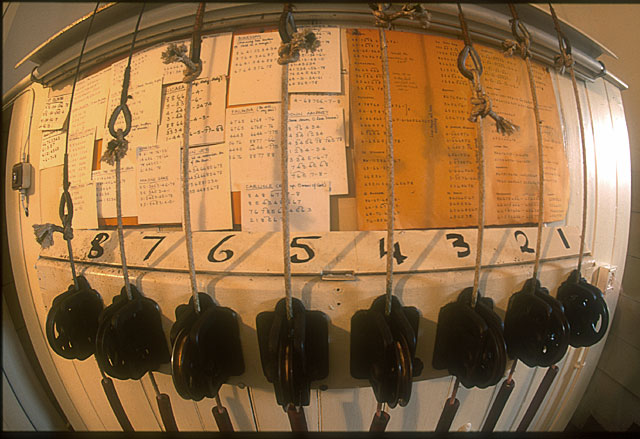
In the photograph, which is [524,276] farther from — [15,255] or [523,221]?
[15,255]

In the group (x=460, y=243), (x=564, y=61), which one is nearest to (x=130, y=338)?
(x=460, y=243)

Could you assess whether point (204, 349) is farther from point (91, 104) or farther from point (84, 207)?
point (91, 104)

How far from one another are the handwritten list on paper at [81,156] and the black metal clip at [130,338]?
0.90 feet

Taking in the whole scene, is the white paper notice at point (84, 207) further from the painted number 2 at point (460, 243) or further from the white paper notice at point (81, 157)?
the painted number 2 at point (460, 243)

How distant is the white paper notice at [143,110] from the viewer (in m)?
0.41

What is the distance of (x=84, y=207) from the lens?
43cm

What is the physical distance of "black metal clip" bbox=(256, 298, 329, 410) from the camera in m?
0.29

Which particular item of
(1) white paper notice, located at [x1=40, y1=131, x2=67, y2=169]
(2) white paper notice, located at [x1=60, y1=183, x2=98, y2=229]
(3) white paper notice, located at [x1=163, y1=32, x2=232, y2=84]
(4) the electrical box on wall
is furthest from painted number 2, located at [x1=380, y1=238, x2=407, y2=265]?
(1) white paper notice, located at [x1=40, y1=131, x2=67, y2=169]

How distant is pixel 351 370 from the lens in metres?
0.36

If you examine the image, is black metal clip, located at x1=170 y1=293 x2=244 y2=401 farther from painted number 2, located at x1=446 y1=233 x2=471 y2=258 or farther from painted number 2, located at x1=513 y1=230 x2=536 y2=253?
painted number 2, located at x1=513 y1=230 x2=536 y2=253

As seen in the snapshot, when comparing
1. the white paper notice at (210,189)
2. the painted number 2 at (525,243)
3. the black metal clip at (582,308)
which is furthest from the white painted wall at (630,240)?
the white paper notice at (210,189)

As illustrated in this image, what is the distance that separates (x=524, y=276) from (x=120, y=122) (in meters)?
0.88

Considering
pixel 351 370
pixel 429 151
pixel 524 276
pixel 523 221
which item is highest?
pixel 429 151

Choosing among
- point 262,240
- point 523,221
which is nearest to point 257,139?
point 262,240
